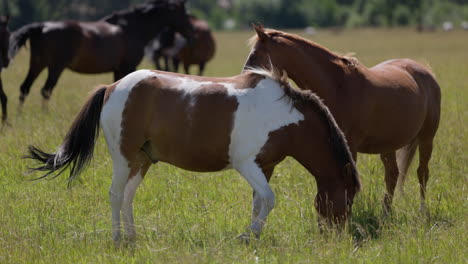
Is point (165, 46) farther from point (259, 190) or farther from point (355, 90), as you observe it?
point (259, 190)

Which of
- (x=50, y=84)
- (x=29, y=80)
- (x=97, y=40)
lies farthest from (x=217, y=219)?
(x=97, y=40)

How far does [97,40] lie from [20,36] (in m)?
1.69

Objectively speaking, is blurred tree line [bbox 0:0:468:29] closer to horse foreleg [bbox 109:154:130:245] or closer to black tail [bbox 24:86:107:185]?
black tail [bbox 24:86:107:185]

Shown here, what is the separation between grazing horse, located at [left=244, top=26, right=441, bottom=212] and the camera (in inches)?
222

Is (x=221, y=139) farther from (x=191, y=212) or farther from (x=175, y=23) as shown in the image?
(x=175, y=23)

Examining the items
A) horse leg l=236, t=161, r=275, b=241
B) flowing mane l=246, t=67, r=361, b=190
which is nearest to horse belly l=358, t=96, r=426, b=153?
flowing mane l=246, t=67, r=361, b=190

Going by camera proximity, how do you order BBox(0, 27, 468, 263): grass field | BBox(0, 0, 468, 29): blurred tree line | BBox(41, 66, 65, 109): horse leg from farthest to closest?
1. BBox(0, 0, 468, 29): blurred tree line
2. BBox(41, 66, 65, 109): horse leg
3. BBox(0, 27, 468, 263): grass field

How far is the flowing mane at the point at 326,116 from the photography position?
4.78 metres

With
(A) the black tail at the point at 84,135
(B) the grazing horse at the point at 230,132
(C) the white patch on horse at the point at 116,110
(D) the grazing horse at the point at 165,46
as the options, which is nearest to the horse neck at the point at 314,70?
(B) the grazing horse at the point at 230,132

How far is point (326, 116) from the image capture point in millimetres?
4816

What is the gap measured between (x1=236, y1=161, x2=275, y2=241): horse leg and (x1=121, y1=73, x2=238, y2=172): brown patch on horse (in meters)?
0.23

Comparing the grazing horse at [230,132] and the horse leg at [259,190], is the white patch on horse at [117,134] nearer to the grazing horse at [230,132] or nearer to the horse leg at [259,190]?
the grazing horse at [230,132]

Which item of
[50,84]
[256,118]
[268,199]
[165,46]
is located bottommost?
[165,46]

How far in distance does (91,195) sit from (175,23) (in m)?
8.62
